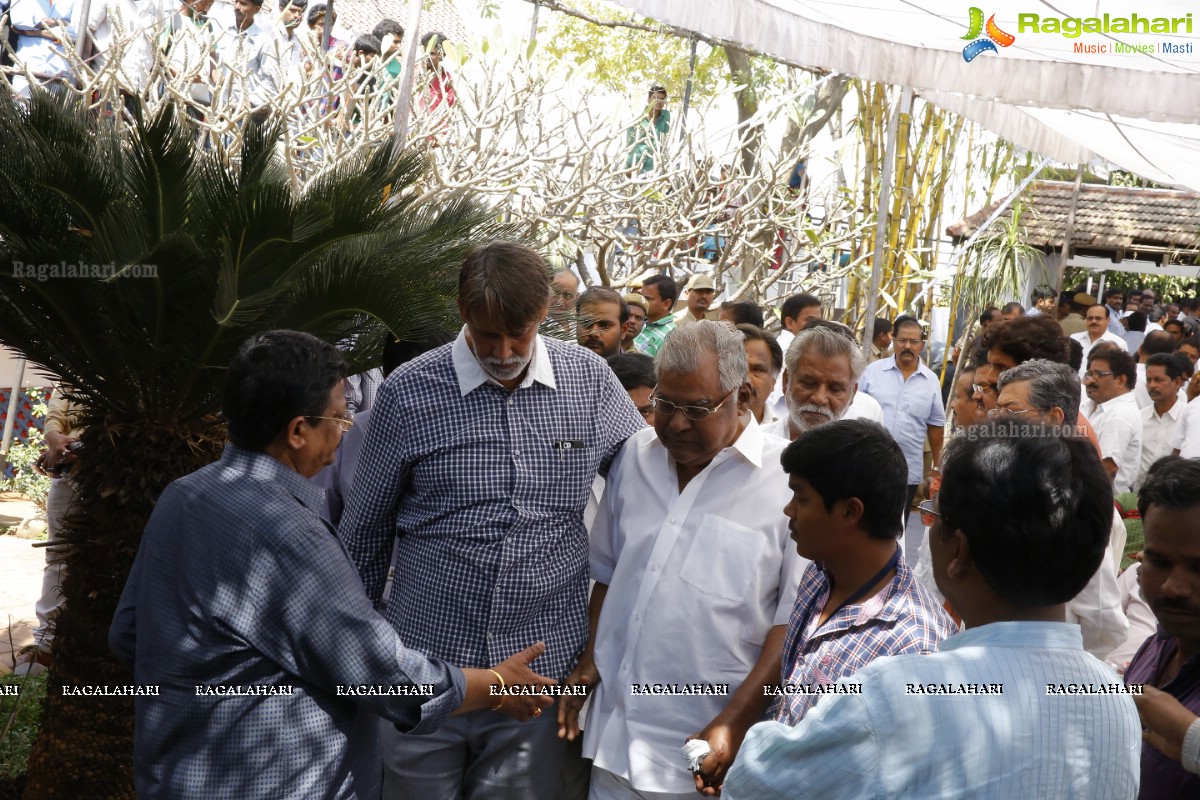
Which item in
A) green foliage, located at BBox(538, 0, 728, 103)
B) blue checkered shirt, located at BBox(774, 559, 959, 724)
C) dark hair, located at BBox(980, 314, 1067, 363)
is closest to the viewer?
blue checkered shirt, located at BBox(774, 559, 959, 724)

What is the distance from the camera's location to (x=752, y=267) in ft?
41.6

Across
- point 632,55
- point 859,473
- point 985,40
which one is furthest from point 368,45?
point 632,55

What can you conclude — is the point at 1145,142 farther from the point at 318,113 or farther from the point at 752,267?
the point at 318,113

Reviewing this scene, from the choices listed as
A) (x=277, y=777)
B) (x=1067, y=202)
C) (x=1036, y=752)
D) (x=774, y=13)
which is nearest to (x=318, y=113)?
(x=774, y=13)

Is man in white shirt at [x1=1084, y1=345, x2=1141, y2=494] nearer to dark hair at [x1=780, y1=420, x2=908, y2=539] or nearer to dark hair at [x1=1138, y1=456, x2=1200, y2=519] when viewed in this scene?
dark hair at [x1=1138, y1=456, x2=1200, y2=519]

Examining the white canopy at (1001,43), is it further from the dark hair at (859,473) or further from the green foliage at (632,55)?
the green foliage at (632,55)

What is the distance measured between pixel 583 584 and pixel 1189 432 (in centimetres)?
700

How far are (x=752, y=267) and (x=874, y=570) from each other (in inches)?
400

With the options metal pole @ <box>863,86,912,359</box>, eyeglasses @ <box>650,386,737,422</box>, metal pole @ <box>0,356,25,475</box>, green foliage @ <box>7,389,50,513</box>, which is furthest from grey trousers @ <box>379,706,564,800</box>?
green foliage @ <box>7,389,50,513</box>

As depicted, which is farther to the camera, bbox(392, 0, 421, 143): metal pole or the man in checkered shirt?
bbox(392, 0, 421, 143): metal pole

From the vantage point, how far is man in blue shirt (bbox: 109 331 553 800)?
276cm

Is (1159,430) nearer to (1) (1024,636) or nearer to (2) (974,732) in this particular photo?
(1) (1024,636)

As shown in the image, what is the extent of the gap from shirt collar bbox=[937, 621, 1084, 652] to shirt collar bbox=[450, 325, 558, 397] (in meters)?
1.79

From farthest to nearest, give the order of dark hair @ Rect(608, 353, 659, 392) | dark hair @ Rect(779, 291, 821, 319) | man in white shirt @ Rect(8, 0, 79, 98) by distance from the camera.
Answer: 1. dark hair @ Rect(779, 291, 821, 319)
2. man in white shirt @ Rect(8, 0, 79, 98)
3. dark hair @ Rect(608, 353, 659, 392)
